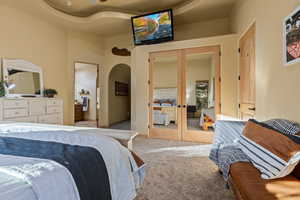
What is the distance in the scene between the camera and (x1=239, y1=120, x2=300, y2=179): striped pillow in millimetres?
1217

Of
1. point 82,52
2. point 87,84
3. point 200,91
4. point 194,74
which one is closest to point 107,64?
point 82,52

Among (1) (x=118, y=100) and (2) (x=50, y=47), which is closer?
(2) (x=50, y=47)

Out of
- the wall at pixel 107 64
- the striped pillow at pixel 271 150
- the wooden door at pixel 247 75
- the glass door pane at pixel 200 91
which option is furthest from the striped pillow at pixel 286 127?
the wall at pixel 107 64

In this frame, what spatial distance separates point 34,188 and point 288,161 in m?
1.52

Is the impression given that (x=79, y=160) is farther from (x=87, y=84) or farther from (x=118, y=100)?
(x=87, y=84)

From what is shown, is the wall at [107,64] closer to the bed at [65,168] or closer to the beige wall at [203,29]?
the beige wall at [203,29]

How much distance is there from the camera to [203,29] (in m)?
4.85

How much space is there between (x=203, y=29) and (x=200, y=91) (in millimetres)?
1961

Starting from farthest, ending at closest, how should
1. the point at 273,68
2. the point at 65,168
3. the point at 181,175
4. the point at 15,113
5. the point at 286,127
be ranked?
the point at 15,113 < the point at 181,175 < the point at 273,68 < the point at 286,127 < the point at 65,168

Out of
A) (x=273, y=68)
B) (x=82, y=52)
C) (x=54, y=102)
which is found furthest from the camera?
(x=82, y=52)

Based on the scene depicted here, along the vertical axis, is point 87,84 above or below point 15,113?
above

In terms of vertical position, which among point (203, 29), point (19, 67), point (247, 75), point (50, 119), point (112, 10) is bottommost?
point (50, 119)

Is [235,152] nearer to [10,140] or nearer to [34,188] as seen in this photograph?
[34,188]

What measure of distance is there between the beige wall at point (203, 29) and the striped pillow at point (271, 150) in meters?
3.68
